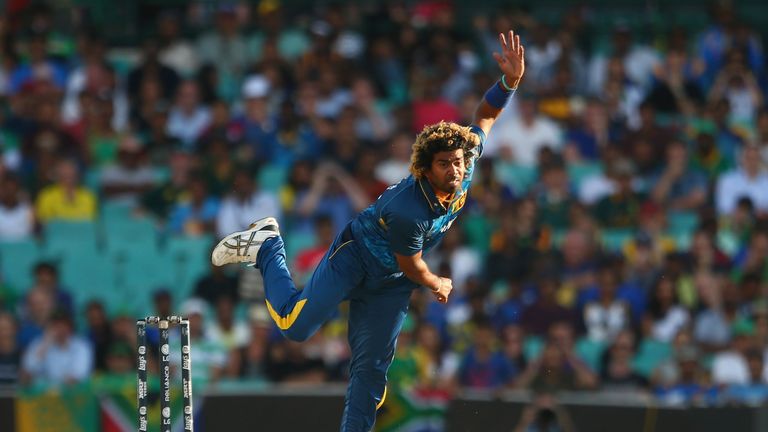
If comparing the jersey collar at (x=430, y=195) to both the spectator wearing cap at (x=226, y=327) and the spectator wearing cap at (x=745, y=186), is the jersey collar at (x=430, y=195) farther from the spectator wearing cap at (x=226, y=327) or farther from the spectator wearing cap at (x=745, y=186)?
the spectator wearing cap at (x=745, y=186)

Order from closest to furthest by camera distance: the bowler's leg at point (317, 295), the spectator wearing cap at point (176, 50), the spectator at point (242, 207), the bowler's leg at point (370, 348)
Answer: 1. the bowler's leg at point (317, 295)
2. the bowler's leg at point (370, 348)
3. the spectator at point (242, 207)
4. the spectator wearing cap at point (176, 50)

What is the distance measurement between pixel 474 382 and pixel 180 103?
496 centimetres

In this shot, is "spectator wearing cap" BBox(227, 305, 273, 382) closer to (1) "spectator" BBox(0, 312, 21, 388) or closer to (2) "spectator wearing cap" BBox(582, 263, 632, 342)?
(1) "spectator" BBox(0, 312, 21, 388)

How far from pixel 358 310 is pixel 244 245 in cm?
110

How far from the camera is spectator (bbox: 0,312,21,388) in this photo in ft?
43.6

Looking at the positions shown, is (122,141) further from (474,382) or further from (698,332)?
(698,332)

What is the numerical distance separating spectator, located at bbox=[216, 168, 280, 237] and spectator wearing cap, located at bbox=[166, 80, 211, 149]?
1303 mm

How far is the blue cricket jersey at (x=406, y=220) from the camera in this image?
8672 millimetres

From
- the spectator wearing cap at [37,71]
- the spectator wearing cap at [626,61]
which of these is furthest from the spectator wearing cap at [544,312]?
the spectator wearing cap at [37,71]

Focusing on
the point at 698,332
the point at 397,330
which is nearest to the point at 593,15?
the point at 698,332

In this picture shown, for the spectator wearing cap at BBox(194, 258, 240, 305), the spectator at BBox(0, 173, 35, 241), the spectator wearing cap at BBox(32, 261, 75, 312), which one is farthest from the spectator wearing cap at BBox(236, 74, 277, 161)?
the spectator wearing cap at BBox(32, 261, 75, 312)

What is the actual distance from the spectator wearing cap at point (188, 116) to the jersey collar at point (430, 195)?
740cm

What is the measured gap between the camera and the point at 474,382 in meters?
13.2

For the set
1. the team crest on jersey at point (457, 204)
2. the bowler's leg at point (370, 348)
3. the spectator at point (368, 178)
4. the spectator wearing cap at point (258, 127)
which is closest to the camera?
the team crest on jersey at point (457, 204)
